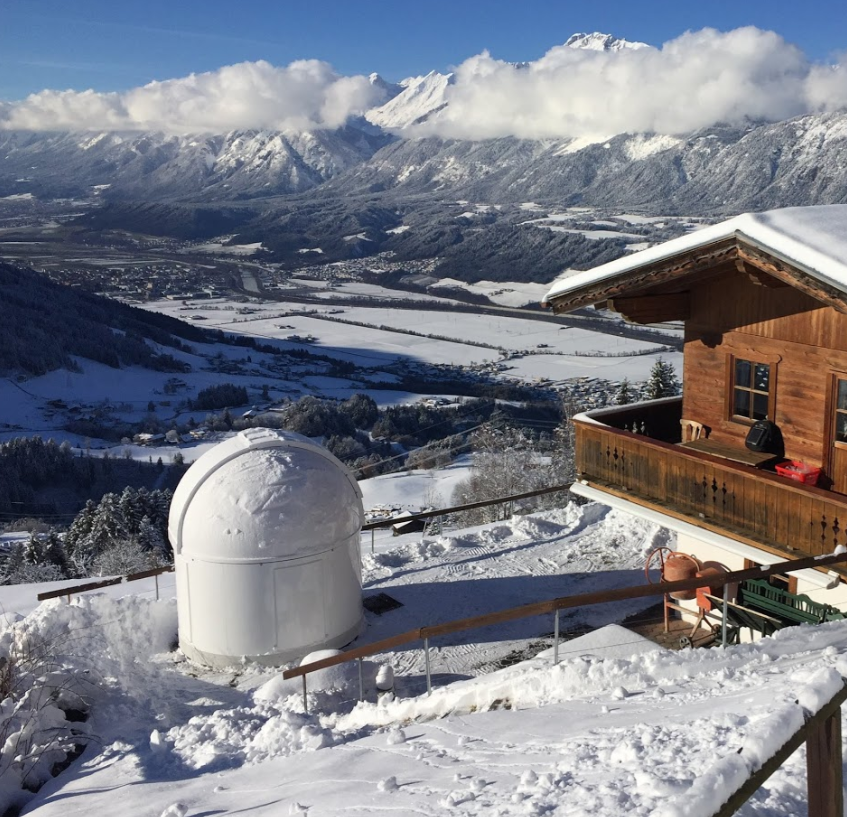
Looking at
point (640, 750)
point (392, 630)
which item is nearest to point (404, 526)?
point (392, 630)

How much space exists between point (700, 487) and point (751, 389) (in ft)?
5.49

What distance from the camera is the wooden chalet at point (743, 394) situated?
919 centimetres

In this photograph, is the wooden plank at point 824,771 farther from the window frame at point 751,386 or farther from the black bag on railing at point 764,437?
the window frame at point 751,386

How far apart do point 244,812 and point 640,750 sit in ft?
10.2

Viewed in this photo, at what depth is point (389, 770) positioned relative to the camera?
634cm

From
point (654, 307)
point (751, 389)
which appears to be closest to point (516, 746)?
point (751, 389)

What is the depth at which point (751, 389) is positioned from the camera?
11188mm

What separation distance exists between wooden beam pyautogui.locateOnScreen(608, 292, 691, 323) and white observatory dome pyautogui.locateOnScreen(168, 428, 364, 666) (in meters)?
5.00

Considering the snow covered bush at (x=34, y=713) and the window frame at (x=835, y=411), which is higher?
the window frame at (x=835, y=411)

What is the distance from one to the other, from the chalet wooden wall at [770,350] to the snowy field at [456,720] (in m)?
3.27

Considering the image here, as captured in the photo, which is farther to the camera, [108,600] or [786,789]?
[108,600]

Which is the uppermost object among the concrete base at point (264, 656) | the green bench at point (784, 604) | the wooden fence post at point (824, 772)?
the wooden fence post at point (824, 772)

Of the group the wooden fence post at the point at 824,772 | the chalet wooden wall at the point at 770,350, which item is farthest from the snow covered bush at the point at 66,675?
the chalet wooden wall at the point at 770,350

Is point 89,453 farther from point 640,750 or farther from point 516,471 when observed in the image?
point 640,750
